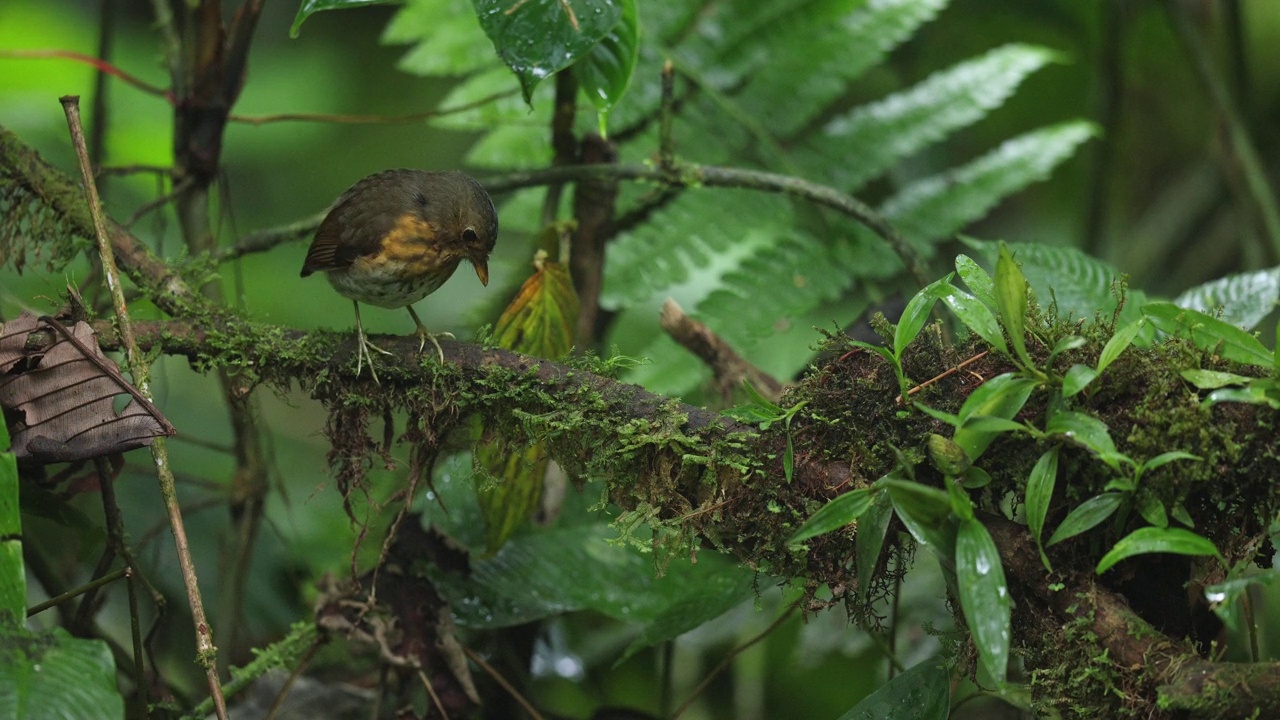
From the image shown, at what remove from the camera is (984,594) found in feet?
3.68

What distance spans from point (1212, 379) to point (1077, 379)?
0.16 metres

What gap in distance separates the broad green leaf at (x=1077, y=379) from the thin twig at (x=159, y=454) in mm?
1144

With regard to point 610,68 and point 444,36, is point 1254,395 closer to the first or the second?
point 610,68

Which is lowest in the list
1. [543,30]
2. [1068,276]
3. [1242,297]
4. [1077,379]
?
[1242,297]

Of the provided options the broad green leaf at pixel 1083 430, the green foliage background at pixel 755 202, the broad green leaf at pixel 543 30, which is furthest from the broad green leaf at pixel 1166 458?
the green foliage background at pixel 755 202

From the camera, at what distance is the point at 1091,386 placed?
4.08ft

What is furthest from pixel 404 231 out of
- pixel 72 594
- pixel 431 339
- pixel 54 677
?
pixel 54 677

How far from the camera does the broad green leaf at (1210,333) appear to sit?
3.98ft

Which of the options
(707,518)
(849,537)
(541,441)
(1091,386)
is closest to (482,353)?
(541,441)

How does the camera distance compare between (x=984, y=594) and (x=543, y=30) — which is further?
(x=543, y=30)

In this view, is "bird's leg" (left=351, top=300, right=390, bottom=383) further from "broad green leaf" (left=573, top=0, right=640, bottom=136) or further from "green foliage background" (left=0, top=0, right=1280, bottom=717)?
"broad green leaf" (left=573, top=0, right=640, bottom=136)

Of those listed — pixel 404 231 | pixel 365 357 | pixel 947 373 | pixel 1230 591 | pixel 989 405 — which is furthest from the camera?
pixel 404 231

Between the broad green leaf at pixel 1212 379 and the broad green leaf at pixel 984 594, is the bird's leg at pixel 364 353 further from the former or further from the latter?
the broad green leaf at pixel 1212 379

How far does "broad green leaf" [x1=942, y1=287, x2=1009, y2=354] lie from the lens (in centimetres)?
126
